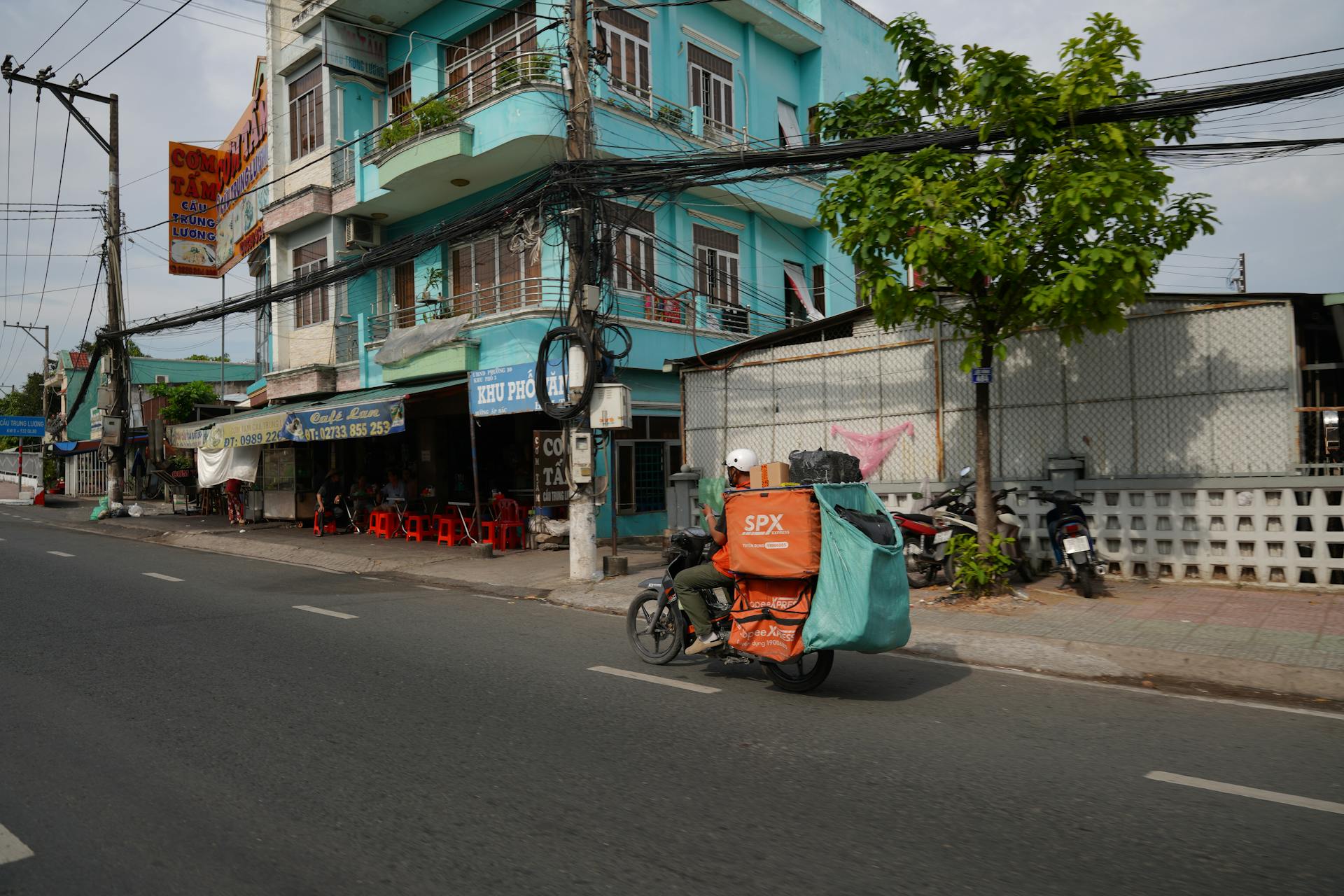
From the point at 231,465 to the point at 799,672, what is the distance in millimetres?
21329

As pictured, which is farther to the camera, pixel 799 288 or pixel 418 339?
pixel 799 288

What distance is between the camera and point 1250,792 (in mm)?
4242

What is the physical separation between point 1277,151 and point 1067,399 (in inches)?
130

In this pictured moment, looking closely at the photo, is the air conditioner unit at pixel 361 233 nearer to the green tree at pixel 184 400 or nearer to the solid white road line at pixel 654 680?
the solid white road line at pixel 654 680

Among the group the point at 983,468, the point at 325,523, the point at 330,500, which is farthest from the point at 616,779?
the point at 325,523

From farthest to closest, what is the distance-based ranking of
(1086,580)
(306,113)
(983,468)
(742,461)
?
1. (306,113)
2. (983,468)
3. (1086,580)
4. (742,461)

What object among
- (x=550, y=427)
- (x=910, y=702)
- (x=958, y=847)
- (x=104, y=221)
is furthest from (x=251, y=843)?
(x=104, y=221)

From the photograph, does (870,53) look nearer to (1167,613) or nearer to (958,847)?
(1167,613)

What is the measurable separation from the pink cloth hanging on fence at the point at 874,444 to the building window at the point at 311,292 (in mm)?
14257

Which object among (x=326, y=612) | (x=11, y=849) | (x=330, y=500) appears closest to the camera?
(x=11, y=849)

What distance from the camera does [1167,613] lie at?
843 centimetres

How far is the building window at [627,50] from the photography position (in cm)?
1689

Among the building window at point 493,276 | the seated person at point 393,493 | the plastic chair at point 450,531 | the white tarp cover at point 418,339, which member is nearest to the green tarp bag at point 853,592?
the building window at point 493,276

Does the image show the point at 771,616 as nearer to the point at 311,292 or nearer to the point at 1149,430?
the point at 1149,430
